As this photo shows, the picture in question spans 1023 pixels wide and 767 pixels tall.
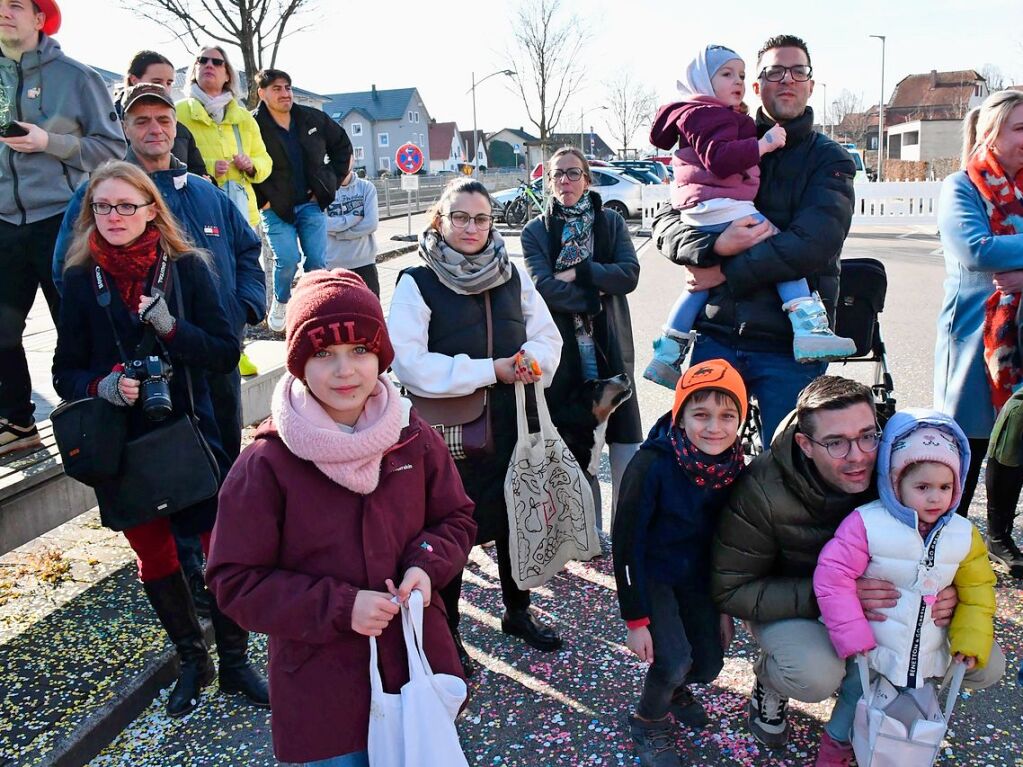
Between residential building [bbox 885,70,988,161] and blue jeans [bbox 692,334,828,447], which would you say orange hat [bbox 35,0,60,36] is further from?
residential building [bbox 885,70,988,161]

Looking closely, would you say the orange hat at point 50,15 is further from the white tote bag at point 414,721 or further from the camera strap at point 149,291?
the white tote bag at point 414,721

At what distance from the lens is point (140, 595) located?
3738mm

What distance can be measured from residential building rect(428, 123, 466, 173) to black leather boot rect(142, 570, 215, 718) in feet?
287

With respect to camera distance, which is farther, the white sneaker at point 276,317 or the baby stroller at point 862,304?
the white sneaker at point 276,317

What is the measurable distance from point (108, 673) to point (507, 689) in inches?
59.3

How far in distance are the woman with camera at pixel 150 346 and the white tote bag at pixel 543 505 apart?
1.07 m

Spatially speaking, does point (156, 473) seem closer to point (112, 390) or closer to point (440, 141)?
point (112, 390)

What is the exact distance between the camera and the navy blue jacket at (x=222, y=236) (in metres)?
3.34

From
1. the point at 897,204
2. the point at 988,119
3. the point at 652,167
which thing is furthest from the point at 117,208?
the point at 652,167

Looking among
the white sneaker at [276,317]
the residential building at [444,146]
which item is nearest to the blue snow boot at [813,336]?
the white sneaker at [276,317]

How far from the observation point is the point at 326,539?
2031mm

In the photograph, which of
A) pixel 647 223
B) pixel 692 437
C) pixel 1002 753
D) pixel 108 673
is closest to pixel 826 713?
pixel 1002 753

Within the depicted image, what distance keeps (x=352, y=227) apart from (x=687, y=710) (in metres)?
5.49

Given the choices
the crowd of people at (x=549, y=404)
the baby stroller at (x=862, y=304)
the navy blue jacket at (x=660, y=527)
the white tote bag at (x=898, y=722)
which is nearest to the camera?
the crowd of people at (x=549, y=404)
